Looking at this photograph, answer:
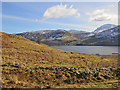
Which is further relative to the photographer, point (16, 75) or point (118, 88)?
point (16, 75)

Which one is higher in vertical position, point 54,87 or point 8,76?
point 8,76

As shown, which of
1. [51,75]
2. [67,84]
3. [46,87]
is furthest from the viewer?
[51,75]

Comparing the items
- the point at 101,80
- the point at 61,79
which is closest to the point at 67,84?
the point at 61,79

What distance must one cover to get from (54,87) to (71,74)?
5672 mm

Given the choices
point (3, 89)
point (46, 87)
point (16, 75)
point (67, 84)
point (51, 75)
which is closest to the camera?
point (3, 89)

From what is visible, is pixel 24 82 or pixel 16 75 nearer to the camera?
pixel 24 82

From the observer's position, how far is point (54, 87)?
1656cm

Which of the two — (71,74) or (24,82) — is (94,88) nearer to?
(71,74)

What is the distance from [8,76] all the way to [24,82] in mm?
3630

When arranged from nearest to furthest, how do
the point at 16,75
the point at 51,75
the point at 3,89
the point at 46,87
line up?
the point at 3,89 → the point at 46,87 → the point at 16,75 → the point at 51,75

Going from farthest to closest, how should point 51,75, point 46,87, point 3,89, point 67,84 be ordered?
point 51,75
point 67,84
point 46,87
point 3,89

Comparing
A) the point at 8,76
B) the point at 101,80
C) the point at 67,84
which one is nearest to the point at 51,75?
the point at 67,84

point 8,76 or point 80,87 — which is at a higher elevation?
point 8,76

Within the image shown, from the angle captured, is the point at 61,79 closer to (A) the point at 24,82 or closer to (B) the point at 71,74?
(B) the point at 71,74
